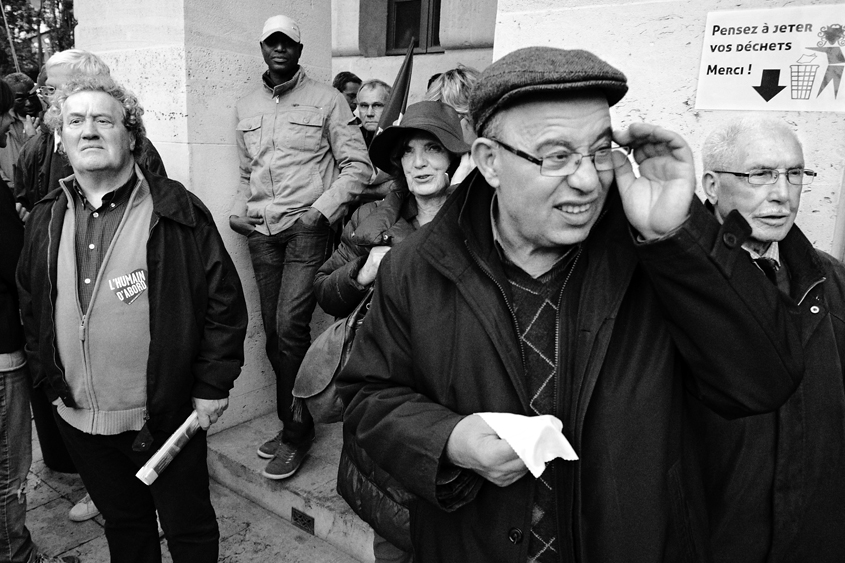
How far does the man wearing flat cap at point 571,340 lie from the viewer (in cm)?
119

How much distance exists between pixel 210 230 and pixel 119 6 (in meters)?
2.38

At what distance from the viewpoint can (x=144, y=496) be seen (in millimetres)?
2643

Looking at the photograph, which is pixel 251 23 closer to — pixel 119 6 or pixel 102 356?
pixel 119 6

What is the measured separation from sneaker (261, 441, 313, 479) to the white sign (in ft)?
8.63

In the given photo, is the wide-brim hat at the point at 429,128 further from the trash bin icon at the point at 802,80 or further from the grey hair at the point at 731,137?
the trash bin icon at the point at 802,80

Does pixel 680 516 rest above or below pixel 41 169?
below

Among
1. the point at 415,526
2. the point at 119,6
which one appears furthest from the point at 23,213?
the point at 415,526

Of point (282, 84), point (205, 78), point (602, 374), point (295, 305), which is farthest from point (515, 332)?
point (205, 78)

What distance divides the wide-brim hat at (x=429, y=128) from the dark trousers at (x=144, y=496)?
4.60 feet

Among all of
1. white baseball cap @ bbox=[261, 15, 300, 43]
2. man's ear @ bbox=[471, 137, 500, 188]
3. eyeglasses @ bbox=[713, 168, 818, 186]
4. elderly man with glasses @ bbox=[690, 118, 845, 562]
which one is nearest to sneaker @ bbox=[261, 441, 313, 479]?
white baseball cap @ bbox=[261, 15, 300, 43]

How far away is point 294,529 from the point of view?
3.46 m

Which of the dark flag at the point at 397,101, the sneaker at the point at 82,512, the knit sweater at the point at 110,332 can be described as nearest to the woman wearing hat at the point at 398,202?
the dark flag at the point at 397,101

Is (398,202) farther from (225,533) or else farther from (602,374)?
(225,533)

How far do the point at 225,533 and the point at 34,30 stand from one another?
16.5 m
